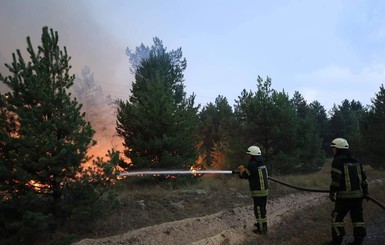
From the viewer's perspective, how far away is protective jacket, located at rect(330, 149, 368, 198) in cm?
698

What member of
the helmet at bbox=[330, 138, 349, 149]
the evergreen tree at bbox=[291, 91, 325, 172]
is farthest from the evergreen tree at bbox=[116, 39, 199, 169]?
the evergreen tree at bbox=[291, 91, 325, 172]

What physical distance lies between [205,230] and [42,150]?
4.33 meters

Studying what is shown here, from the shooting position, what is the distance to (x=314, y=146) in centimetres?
2956

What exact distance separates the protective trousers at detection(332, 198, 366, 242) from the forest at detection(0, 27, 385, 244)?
191 inches

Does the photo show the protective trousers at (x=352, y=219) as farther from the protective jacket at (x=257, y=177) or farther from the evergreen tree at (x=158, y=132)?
the evergreen tree at (x=158, y=132)

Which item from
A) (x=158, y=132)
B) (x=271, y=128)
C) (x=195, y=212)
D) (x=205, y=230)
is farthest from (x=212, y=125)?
(x=205, y=230)

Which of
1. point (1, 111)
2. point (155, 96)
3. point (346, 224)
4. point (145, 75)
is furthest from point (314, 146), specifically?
point (1, 111)

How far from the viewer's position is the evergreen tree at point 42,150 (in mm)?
7152

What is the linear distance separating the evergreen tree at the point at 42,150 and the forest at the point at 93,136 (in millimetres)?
21

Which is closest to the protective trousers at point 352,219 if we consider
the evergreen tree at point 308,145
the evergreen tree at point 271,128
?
the evergreen tree at point 271,128

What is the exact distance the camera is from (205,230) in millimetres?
8758

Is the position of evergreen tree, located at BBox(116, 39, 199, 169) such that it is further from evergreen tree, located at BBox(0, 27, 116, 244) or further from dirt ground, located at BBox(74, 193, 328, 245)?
evergreen tree, located at BBox(0, 27, 116, 244)

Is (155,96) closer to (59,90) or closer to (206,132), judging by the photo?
(59,90)

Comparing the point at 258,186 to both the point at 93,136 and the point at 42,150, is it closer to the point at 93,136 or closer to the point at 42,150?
the point at 93,136
